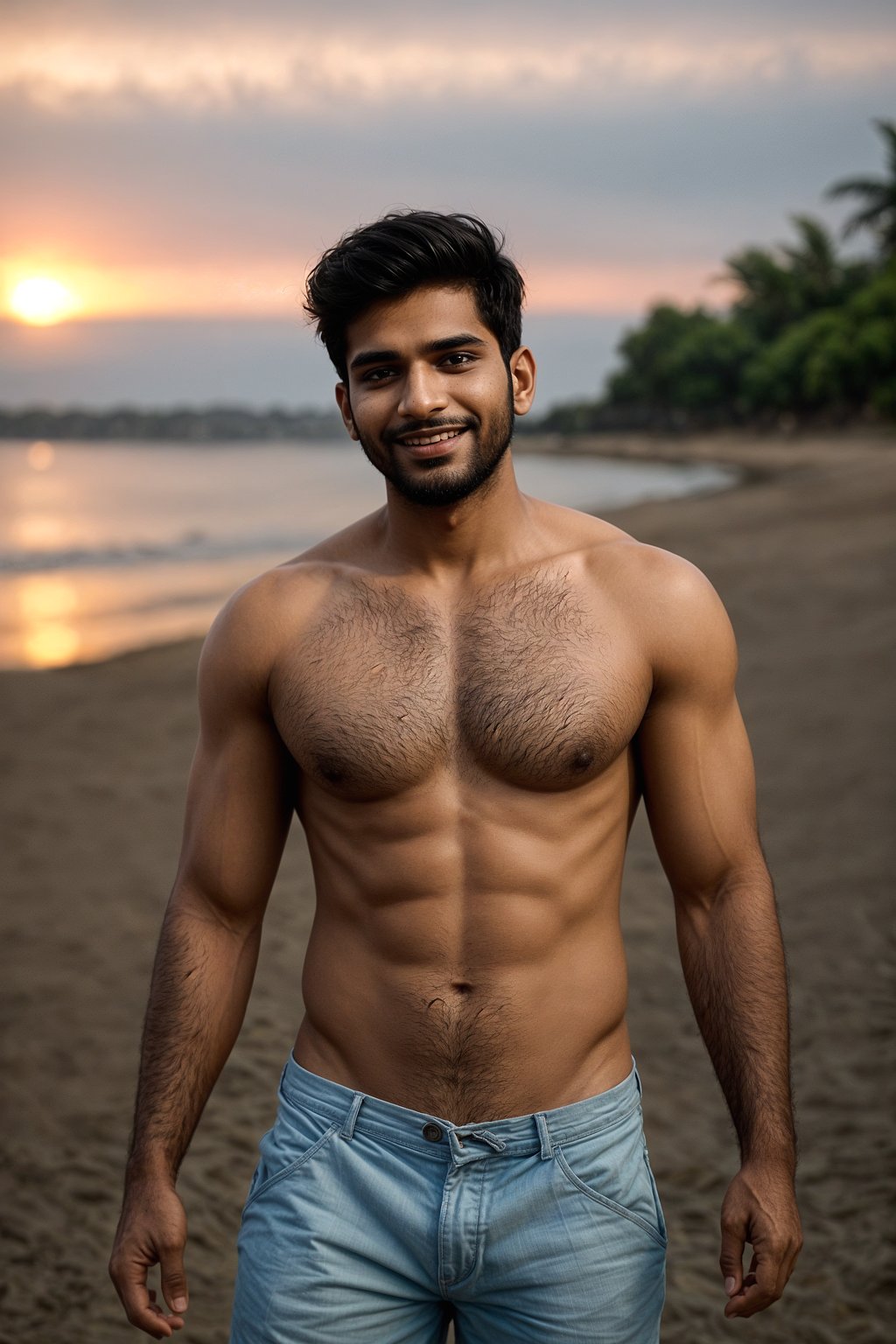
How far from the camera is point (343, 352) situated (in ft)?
8.09

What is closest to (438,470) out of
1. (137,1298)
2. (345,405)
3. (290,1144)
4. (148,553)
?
(345,405)

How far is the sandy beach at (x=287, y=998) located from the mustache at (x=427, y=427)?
115 inches

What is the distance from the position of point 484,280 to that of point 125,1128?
3.91 meters

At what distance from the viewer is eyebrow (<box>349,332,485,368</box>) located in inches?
91.3

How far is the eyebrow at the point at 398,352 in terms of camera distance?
2318mm

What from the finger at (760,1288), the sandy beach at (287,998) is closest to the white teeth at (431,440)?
the finger at (760,1288)

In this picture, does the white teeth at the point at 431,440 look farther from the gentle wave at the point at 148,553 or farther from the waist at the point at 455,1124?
the gentle wave at the point at 148,553

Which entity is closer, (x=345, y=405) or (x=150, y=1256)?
(x=150, y=1256)

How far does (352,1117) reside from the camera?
217 centimetres

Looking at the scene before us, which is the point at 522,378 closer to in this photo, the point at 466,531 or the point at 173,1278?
the point at 466,531

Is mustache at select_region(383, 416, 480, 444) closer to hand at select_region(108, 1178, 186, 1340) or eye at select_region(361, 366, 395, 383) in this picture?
eye at select_region(361, 366, 395, 383)

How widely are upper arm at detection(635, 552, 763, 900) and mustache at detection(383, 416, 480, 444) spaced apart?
0.44 meters

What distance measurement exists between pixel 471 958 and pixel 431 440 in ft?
3.01

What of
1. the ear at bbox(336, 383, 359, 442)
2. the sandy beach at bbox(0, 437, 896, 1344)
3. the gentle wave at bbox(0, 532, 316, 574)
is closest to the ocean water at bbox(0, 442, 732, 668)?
→ the gentle wave at bbox(0, 532, 316, 574)
